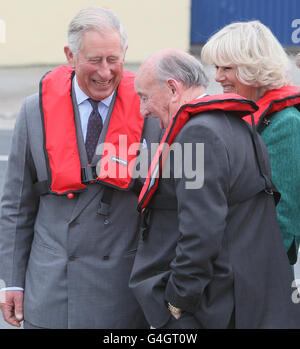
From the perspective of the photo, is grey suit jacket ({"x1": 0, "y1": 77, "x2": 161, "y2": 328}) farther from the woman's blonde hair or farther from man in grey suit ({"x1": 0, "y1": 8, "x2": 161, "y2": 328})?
the woman's blonde hair

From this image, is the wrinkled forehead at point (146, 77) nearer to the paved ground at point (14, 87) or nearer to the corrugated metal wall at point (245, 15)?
the paved ground at point (14, 87)

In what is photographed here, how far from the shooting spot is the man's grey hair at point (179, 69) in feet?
7.01

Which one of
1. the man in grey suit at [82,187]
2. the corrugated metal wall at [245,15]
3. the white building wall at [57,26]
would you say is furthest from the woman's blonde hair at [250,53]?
the corrugated metal wall at [245,15]

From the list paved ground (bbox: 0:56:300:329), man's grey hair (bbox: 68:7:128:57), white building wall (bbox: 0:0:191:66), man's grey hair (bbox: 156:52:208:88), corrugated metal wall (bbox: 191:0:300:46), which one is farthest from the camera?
corrugated metal wall (bbox: 191:0:300:46)

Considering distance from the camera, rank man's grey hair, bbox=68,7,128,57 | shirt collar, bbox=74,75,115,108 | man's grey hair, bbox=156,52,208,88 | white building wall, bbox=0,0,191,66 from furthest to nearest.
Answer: white building wall, bbox=0,0,191,66 → shirt collar, bbox=74,75,115,108 → man's grey hair, bbox=68,7,128,57 → man's grey hair, bbox=156,52,208,88

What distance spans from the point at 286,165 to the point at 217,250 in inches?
26.2

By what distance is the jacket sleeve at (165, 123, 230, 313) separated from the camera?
6.58ft

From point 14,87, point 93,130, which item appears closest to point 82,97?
point 93,130

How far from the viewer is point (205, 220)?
2002mm

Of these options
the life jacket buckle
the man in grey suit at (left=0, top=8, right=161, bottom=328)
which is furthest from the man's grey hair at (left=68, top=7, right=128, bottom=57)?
the life jacket buckle

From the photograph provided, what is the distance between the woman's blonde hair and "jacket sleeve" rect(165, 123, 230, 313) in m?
0.63

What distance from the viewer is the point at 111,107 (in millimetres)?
2482

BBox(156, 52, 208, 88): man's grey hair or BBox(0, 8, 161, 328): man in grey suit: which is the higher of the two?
BBox(156, 52, 208, 88): man's grey hair

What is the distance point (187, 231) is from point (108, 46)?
0.82 metres
